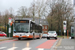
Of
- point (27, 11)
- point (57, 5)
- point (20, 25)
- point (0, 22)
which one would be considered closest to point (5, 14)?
point (0, 22)

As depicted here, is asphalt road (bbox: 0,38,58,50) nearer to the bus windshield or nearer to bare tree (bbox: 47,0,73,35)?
the bus windshield

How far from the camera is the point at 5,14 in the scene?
63125 mm

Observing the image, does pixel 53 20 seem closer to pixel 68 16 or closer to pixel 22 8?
pixel 68 16

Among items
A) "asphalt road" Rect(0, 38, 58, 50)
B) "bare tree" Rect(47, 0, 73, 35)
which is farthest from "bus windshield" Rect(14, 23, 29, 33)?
"bare tree" Rect(47, 0, 73, 35)

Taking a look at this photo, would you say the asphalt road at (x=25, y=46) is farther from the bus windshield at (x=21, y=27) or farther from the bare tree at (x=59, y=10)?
the bare tree at (x=59, y=10)

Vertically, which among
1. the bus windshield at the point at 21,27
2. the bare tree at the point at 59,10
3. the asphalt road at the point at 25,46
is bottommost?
the asphalt road at the point at 25,46

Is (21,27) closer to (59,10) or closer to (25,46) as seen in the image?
(25,46)

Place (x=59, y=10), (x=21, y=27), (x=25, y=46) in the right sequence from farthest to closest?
1. (x=59, y=10)
2. (x=21, y=27)
3. (x=25, y=46)

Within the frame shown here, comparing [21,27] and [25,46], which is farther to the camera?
[21,27]

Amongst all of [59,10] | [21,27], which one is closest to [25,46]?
[21,27]

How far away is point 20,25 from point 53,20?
34241mm

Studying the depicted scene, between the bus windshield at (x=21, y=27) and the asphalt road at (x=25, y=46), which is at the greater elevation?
the bus windshield at (x=21, y=27)

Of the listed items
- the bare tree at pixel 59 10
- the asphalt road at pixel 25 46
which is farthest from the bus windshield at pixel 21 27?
the bare tree at pixel 59 10

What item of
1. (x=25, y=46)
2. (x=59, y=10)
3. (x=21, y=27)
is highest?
(x=59, y=10)
